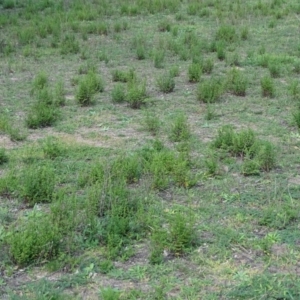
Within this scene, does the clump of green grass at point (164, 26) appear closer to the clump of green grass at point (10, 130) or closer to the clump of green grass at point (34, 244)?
the clump of green grass at point (10, 130)

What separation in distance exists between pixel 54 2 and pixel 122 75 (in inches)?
253

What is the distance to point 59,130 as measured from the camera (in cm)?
741

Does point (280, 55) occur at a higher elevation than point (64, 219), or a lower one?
lower

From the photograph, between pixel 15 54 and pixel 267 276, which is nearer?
pixel 267 276

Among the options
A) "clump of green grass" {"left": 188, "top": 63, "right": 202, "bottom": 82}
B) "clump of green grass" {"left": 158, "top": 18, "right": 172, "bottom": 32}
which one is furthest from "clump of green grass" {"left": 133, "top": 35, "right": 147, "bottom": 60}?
"clump of green grass" {"left": 188, "top": 63, "right": 202, "bottom": 82}

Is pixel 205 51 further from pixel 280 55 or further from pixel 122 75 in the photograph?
pixel 122 75

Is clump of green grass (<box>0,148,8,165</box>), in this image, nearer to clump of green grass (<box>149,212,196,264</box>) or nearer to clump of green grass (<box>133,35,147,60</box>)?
clump of green grass (<box>149,212,196,264</box>)

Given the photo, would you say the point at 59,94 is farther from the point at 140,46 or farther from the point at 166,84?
the point at 140,46

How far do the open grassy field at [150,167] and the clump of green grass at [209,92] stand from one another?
2 cm

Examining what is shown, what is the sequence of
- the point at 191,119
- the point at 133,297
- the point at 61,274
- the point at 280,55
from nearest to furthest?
the point at 133,297, the point at 61,274, the point at 191,119, the point at 280,55

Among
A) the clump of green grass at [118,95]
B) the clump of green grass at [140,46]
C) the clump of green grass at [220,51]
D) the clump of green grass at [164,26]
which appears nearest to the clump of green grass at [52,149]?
the clump of green grass at [118,95]

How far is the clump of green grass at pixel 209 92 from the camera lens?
842cm

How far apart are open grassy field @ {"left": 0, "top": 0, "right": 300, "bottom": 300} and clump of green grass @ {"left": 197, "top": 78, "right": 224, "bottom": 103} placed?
20 millimetres

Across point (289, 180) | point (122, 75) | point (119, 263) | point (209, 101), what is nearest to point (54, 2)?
point (122, 75)
